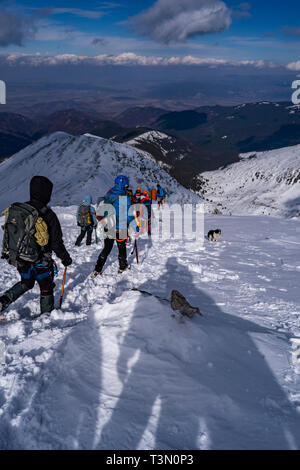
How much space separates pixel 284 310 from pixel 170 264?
412cm


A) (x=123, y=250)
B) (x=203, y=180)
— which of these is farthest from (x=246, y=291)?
(x=203, y=180)

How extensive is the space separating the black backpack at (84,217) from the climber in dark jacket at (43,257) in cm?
648

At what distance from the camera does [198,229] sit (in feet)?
51.6

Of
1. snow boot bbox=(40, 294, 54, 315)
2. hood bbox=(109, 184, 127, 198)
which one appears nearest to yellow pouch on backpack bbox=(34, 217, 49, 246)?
snow boot bbox=(40, 294, 54, 315)

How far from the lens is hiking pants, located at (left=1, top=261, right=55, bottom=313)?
496 cm

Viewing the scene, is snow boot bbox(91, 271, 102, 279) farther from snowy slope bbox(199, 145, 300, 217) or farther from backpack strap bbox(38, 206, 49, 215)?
snowy slope bbox(199, 145, 300, 217)

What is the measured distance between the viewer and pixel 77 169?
63.1 meters

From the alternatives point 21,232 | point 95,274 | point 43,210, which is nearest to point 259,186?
point 95,274

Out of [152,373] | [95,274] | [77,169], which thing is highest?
[77,169]

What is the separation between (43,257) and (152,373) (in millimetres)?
2850

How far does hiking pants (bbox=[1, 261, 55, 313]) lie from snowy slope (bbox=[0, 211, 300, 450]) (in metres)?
0.35

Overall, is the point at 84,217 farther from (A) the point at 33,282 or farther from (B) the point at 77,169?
(B) the point at 77,169

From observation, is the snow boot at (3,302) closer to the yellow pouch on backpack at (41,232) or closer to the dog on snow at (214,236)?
the yellow pouch on backpack at (41,232)
